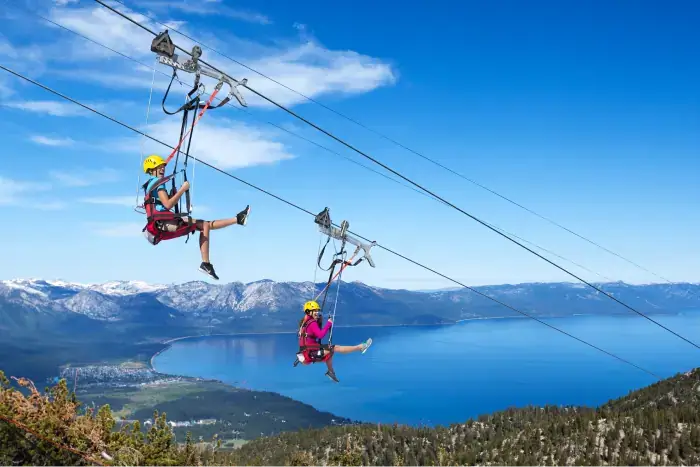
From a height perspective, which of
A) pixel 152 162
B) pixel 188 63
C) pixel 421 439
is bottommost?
pixel 421 439

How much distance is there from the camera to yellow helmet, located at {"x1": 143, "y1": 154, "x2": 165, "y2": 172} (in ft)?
33.2

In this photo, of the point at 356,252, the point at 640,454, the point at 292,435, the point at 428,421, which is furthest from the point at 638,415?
the point at 428,421

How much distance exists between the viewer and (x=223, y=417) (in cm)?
18225

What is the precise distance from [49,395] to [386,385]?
19196 centimetres

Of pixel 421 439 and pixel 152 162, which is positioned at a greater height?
pixel 152 162

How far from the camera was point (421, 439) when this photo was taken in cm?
5297

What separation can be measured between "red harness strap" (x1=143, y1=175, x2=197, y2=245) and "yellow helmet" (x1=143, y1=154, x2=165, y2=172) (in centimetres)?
32

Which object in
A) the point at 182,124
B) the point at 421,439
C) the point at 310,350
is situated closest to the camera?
the point at 182,124

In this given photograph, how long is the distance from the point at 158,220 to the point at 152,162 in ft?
3.59

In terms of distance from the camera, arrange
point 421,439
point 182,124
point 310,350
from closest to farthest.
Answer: point 182,124 < point 310,350 < point 421,439

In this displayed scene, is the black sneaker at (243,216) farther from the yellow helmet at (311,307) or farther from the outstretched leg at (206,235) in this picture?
the yellow helmet at (311,307)

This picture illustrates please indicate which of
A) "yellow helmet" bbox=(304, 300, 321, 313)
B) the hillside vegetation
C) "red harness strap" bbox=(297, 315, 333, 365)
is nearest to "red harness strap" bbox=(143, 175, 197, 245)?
"yellow helmet" bbox=(304, 300, 321, 313)

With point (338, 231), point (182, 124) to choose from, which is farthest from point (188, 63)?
point (338, 231)

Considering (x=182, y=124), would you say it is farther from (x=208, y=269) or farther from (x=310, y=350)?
(x=310, y=350)
